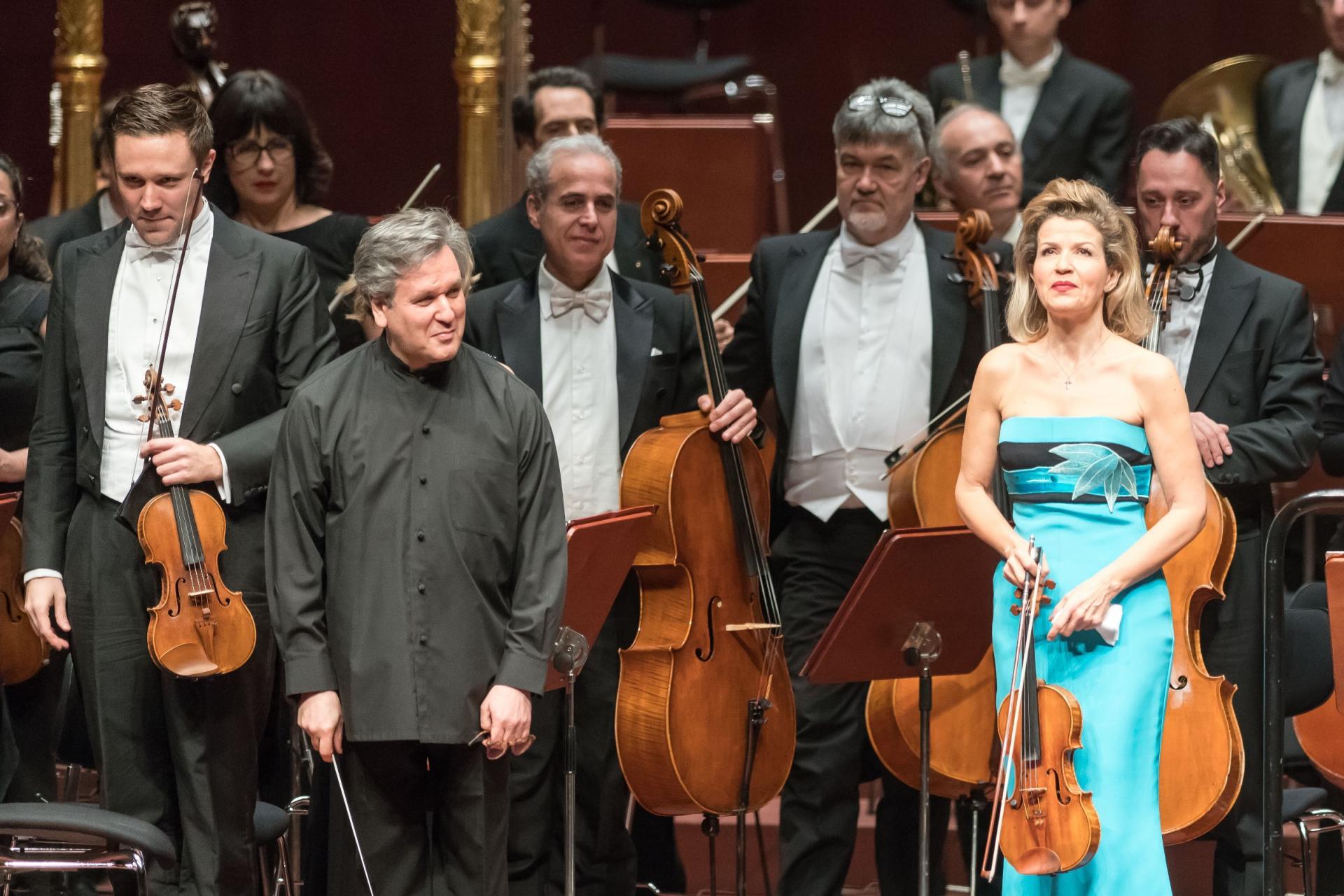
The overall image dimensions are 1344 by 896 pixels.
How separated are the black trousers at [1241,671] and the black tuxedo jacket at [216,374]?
1884 mm

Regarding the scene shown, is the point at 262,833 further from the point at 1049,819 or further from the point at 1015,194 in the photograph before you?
the point at 1015,194

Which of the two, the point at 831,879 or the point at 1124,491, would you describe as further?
the point at 831,879

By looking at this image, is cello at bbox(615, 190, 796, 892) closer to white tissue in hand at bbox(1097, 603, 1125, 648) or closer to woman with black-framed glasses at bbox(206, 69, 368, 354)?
white tissue in hand at bbox(1097, 603, 1125, 648)

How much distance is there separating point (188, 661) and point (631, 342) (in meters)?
1.19

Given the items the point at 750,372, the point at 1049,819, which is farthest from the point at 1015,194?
the point at 1049,819

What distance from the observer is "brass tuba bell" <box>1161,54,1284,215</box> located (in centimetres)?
577

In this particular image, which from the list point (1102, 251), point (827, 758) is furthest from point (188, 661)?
point (1102, 251)

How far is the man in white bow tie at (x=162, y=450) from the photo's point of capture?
3.31m

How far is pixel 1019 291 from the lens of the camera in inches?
134

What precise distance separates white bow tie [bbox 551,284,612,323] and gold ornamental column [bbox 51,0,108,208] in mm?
2563

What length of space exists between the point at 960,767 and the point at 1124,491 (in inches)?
31.4

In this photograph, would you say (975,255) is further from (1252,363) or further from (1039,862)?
(1039,862)

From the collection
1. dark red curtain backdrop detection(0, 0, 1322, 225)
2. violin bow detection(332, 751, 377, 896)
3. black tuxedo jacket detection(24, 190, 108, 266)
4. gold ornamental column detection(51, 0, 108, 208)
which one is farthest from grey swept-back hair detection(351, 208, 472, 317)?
Answer: dark red curtain backdrop detection(0, 0, 1322, 225)

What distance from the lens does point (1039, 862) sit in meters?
2.99
